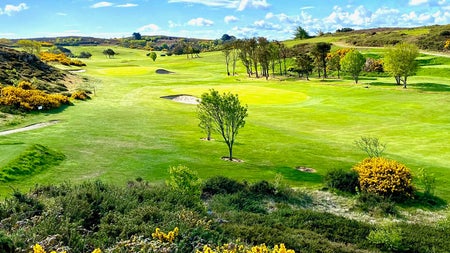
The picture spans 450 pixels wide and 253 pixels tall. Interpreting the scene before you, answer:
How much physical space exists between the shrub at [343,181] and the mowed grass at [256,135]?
1.17 meters

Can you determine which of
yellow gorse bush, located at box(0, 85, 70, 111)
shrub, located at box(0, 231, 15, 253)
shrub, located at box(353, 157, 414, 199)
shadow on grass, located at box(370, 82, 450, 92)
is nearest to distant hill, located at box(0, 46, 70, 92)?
yellow gorse bush, located at box(0, 85, 70, 111)

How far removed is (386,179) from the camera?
83.1 ft

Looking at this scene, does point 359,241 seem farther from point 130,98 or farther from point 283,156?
point 130,98

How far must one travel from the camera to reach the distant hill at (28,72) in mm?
62406

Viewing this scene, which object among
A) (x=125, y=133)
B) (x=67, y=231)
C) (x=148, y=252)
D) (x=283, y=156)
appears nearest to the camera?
(x=148, y=252)

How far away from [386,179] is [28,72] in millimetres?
66926

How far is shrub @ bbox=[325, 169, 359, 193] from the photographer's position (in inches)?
1031

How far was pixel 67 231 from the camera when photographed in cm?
1109

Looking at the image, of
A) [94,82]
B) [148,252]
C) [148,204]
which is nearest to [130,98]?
[94,82]

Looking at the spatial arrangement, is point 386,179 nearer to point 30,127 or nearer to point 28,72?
point 30,127

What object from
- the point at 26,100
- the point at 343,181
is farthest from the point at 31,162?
the point at 26,100

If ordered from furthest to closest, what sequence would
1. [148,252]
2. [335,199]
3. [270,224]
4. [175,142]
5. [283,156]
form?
1. [175,142]
2. [283,156]
3. [335,199]
4. [270,224]
5. [148,252]

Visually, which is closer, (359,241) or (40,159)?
(359,241)

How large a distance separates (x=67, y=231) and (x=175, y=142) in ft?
84.7
